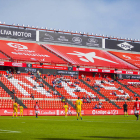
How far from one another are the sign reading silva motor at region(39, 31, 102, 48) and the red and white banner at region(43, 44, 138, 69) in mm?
1521

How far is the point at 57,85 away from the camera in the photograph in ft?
154

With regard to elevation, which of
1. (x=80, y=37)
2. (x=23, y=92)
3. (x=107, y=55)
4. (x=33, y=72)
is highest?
(x=80, y=37)

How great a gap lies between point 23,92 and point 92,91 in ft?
43.1

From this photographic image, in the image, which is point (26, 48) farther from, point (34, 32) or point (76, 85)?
point (76, 85)

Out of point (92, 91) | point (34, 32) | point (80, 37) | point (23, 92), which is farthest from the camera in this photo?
point (80, 37)

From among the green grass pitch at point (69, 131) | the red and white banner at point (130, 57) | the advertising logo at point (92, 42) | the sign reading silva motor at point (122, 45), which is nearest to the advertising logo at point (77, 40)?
the advertising logo at point (92, 42)

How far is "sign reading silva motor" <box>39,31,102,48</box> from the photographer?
60531 mm

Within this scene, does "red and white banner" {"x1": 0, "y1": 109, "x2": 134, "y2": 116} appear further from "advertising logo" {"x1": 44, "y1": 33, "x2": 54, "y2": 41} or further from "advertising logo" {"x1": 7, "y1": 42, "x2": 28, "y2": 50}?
"advertising logo" {"x1": 44, "y1": 33, "x2": 54, "y2": 41}

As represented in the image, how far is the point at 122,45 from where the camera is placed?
71.1 meters

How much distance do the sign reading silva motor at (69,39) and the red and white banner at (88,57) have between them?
4.99 feet

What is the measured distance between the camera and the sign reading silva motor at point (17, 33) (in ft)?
183

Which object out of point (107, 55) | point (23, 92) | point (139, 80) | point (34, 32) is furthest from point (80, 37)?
point (23, 92)

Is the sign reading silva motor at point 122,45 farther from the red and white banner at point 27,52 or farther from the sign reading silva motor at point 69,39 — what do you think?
the red and white banner at point 27,52

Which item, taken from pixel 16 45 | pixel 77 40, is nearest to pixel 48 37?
pixel 77 40
